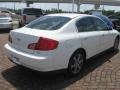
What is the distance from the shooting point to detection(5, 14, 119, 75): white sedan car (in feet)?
16.9

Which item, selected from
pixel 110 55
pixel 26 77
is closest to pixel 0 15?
pixel 110 55

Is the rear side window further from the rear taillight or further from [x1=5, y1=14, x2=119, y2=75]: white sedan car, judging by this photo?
the rear taillight

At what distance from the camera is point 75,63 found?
5941 mm

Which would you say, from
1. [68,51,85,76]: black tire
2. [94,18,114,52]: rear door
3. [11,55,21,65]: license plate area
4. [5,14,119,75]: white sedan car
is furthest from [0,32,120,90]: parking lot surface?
[94,18,114,52]: rear door

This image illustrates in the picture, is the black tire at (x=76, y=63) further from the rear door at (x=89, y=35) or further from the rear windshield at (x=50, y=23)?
the rear windshield at (x=50, y=23)

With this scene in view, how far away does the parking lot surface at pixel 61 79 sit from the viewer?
5.34 metres

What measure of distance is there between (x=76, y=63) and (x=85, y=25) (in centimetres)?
116

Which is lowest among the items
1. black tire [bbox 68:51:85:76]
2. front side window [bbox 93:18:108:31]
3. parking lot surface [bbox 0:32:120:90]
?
parking lot surface [bbox 0:32:120:90]

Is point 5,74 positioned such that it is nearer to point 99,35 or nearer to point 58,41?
point 58,41

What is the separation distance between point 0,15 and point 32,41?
32.3ft

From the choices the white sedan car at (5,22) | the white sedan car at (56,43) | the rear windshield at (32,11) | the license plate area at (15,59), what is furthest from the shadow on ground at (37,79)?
the rear windshield at (32,11)

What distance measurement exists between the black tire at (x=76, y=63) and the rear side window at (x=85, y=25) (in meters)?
0.65

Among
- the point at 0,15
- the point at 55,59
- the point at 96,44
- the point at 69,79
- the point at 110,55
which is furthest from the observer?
the point at 0,15

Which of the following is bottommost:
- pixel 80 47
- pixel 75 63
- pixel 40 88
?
pixel 40 88
